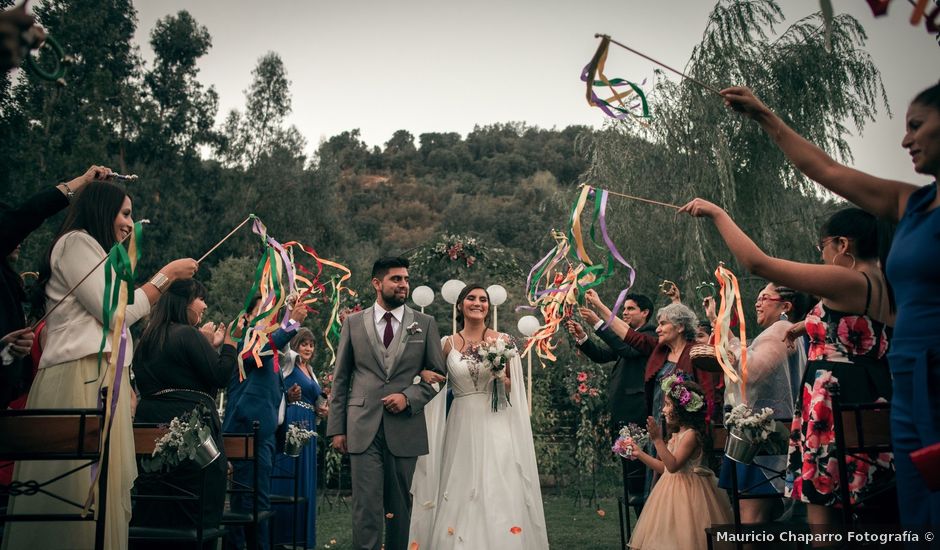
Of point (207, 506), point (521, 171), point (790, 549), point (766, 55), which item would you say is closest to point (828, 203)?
point (766, 55)

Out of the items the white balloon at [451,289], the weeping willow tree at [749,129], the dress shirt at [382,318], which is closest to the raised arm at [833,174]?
the dress shirt at [382,318]

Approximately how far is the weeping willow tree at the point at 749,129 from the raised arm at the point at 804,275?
1076 centimetres

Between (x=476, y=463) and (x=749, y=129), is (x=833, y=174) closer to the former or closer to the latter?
(x=476, y=463)

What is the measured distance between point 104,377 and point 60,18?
87.5ft

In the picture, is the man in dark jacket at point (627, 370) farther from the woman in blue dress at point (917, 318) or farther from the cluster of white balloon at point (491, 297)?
the woman in blue dress at point (917, 318)

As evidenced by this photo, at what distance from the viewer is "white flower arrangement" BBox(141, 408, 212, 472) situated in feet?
15.2

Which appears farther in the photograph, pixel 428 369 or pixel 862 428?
pixel 428 369

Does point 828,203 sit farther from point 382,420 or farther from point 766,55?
point 382,420

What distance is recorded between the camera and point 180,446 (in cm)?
464

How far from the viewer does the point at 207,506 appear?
510cm

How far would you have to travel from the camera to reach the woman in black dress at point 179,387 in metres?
5.07

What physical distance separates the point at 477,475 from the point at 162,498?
2.83 metres

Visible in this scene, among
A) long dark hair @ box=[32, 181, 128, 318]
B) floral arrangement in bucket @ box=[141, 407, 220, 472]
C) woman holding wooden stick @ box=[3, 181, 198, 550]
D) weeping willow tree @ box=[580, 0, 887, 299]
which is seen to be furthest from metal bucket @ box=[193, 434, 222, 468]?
weeping willow tree @ box=[580, 0, 887, 299]

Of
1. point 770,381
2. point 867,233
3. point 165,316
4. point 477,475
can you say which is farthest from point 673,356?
point 165,316
